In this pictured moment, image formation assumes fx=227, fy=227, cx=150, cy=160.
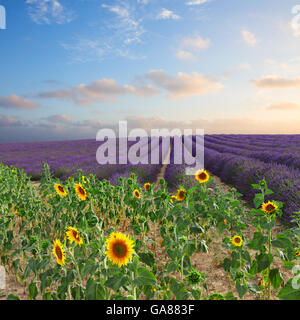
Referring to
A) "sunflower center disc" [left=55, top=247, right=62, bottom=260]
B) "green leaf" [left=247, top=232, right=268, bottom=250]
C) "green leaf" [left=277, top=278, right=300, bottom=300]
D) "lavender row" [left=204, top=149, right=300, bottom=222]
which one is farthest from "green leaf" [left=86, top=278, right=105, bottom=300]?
"lavender row" [left=204, top=149, right=300, bottom=222]

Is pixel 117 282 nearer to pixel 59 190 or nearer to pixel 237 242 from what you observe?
pixel 237 242

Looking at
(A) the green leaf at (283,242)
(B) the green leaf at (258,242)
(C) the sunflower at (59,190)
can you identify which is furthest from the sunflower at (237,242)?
(C) the sunflower at (59,190)

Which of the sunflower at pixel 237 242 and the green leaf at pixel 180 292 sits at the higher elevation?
the sunflower at pixel 237 242

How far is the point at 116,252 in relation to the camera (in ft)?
4.10

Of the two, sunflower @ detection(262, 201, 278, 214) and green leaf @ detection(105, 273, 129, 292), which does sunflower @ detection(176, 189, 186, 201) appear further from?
green leaf @ detection(105, 273, 129, 292)

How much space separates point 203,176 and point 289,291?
1.60 metres

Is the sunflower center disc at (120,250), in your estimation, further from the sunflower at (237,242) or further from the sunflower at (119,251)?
the sunflower at (237,242)

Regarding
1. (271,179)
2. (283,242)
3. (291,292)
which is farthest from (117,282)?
(271,179)

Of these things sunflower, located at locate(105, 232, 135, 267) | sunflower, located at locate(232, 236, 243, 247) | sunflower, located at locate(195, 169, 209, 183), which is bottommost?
sunflower, located at locate(232, 236, 243, 247)

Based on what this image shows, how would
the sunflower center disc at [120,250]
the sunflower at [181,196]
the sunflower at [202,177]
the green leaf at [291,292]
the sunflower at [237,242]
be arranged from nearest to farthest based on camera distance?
1. the green leaf at [291,292]
2. the sunflower center disc at [120,250]
3. the sunflower at [237,242]
4. the sunflower at [181,196]
5. the sunflower at [202,177]

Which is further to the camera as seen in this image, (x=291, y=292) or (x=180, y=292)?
(x=180, y=292)

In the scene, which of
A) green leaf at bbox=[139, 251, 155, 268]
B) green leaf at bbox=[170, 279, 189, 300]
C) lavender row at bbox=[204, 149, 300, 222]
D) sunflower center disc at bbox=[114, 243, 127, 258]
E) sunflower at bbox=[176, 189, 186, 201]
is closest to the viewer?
sunflower center disc at bbox=[114, 243, 127, 258]
